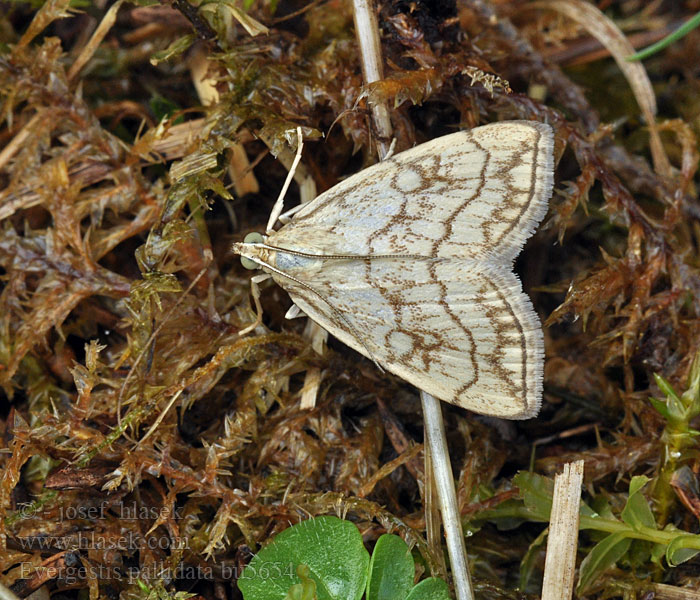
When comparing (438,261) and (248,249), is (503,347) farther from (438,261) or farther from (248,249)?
(248,249)

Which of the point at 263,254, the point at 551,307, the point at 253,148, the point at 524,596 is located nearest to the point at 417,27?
the point at 253,148

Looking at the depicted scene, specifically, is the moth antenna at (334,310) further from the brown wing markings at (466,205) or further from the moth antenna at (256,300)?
the brown wing markings at (466,205)

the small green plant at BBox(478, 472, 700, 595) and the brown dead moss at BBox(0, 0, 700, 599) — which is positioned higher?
the brown dead moss at BBox(0, 0, 700, 599)

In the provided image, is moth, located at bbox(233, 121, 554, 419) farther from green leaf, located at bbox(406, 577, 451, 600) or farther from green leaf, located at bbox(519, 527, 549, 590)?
green leaf, located at bbox(406, 577, 451, 600)

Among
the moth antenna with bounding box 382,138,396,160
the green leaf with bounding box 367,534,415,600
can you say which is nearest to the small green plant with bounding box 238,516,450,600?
the green leaf with bounding box 367,534,415,600

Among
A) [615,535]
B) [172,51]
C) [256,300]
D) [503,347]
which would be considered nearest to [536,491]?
Answer: [615,535]

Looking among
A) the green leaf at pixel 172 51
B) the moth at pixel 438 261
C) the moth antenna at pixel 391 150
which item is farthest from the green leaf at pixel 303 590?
the green leaf at pixel 172 51
